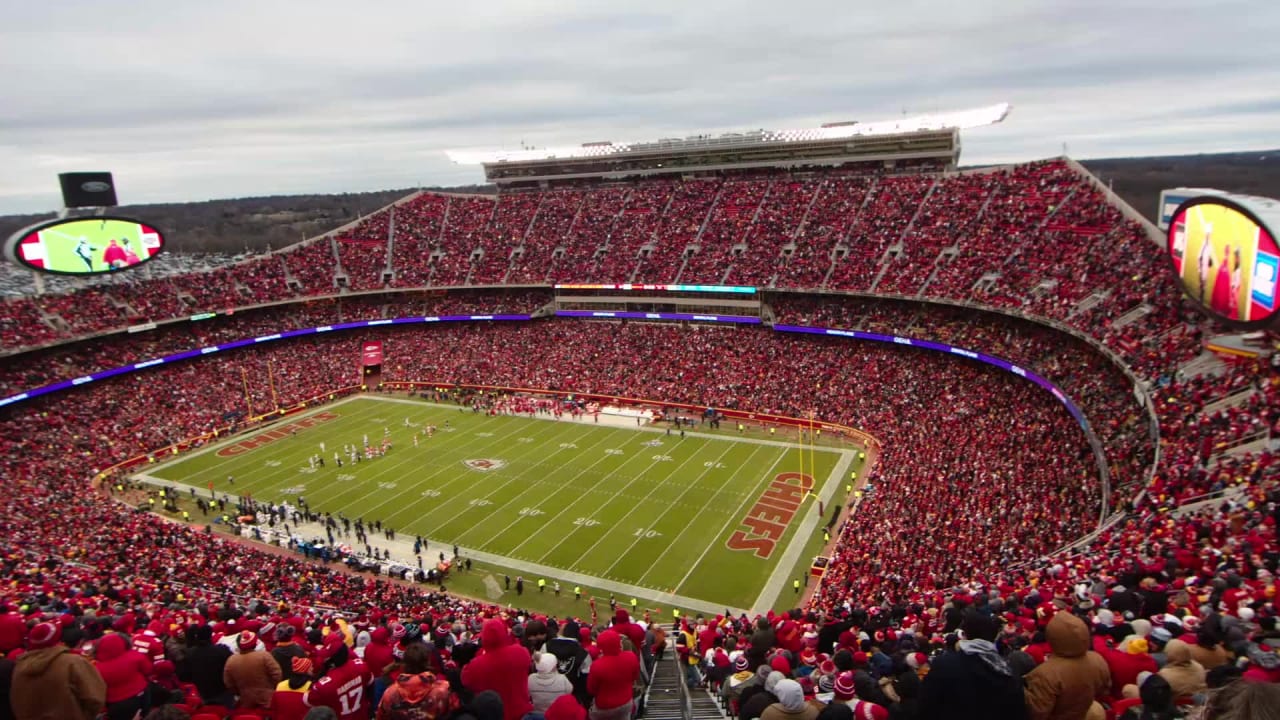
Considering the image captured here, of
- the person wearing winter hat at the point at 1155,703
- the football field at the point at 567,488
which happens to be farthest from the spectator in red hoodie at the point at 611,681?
the football field at the point at 567,488

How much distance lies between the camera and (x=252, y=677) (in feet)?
19.2

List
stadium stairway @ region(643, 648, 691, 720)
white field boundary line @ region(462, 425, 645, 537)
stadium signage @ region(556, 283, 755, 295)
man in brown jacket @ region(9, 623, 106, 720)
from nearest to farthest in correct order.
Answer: man in brown jacket @ region(9, 623, 106, 720), stadium stairway @ region(643, 648, 691, 720), white field boundary line @ region(462, 425, 645, 537), stadium signage @ region(556, 283, 755, 295)

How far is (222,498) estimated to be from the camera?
32.5m

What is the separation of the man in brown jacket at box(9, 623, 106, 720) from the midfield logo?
2939 cm

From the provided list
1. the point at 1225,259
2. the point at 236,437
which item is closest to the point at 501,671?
the point at 1225,259

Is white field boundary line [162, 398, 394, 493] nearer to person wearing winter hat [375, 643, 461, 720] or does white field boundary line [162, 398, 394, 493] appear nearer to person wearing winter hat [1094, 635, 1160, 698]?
person wearing winter hat [375, 643, 461, 720]

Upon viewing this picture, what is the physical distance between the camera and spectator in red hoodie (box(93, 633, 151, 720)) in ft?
19.2

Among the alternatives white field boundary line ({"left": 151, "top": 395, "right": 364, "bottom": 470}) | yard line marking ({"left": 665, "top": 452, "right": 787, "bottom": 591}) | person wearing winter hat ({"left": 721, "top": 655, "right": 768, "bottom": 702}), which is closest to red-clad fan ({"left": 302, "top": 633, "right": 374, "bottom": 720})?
person wearing winter hat ({"left": 721, "top": 655, "right": 768, "bottom": 702})

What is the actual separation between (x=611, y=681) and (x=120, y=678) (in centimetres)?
401

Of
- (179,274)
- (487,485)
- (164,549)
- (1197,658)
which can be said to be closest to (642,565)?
(487,485)

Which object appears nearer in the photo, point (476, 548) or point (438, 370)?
point (476, 548)

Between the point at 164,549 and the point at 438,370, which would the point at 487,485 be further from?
the point at 438,370

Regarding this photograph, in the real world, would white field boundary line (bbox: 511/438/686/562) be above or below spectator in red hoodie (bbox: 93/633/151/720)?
below

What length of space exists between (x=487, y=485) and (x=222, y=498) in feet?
39.0
